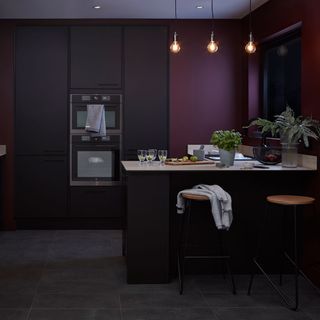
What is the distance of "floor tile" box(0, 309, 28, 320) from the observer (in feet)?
11.3

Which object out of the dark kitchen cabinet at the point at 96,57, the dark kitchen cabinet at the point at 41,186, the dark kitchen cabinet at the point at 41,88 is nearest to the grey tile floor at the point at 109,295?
the dark kitchen cabinet at the point at 41,186

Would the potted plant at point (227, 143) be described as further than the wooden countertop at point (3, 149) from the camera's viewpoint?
No

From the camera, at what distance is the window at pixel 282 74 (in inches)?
208

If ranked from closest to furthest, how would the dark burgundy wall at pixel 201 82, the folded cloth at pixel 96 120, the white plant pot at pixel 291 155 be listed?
the white plant pot at pixel 291 155 < the folded cloth at pixel 96 120 < the dark burgundy wall at pixel 201 82

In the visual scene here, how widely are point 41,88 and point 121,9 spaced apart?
133 cm

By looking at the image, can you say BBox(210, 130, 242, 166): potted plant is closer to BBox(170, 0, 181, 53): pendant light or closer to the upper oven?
BBox(170, 0, 181, 53): pendant light

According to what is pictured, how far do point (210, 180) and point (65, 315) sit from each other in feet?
5.18

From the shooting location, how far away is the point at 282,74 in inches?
225

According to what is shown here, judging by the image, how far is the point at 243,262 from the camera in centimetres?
451

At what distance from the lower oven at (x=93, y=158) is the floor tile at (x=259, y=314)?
10.4ft

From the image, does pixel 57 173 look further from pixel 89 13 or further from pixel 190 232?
pixel 190 232

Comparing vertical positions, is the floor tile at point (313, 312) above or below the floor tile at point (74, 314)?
below

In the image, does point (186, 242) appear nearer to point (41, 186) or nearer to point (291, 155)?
point (291, 155)

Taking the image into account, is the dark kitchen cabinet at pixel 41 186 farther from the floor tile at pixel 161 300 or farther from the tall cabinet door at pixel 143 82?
the floor tile at pixel 161 300
